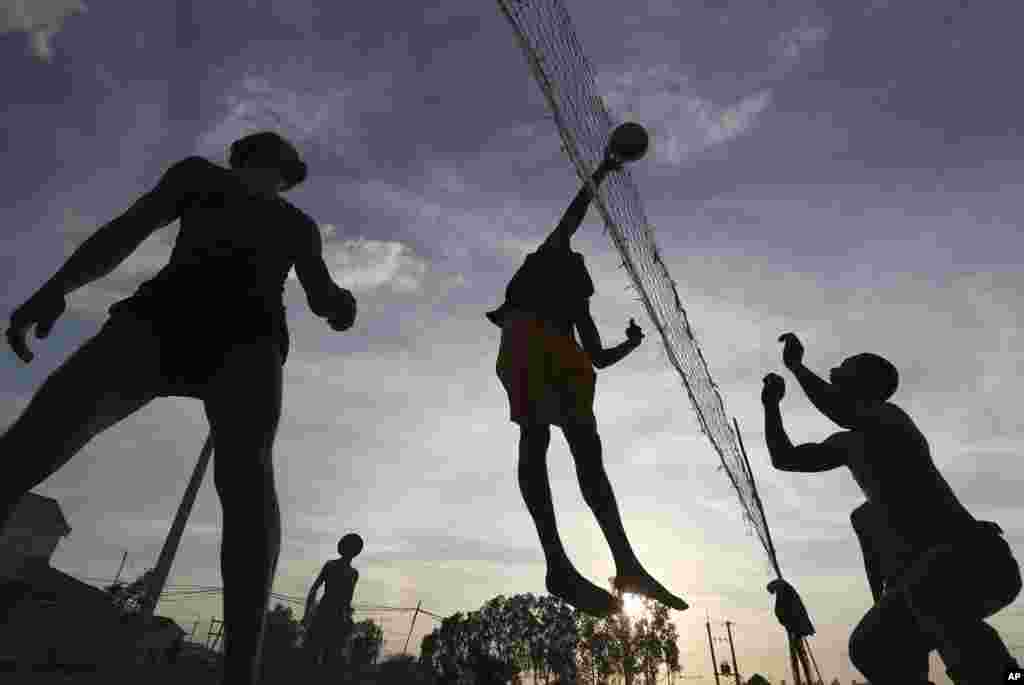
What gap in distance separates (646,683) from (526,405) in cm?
7277

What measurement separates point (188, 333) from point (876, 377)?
3729 millimetres

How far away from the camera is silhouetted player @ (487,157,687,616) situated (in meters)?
3.12

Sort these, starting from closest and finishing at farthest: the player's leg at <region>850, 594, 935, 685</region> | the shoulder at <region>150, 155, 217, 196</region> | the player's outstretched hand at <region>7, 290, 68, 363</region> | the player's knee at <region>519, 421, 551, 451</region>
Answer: the player's outstretched hand at <region>7, 290, 68, 363</region>
the shoulder at <region>150, 155, 217, 196</region>
the player's leg at <region>850, 594, 935, 685</region>
the player's knee at <region>519, 421, 551, 451</region>

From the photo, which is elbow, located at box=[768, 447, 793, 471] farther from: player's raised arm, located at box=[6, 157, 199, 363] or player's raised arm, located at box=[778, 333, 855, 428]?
player's raised arm, located at box=[6, 157, 199, 363]

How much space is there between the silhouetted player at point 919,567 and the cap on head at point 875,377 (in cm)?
7

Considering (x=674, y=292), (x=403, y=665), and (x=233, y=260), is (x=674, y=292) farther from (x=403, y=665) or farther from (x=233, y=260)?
(x=403, y=665)

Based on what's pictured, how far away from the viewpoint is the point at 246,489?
1853 millimetres

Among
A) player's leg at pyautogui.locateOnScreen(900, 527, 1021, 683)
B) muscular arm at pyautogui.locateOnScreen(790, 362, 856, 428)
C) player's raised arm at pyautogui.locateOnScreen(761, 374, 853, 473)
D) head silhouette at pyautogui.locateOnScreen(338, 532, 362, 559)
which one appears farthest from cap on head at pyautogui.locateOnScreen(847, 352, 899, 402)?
head silhouette at pyautogui.locateOnScreen(338, 532, 362, 559)

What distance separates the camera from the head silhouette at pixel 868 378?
3543 millimetres

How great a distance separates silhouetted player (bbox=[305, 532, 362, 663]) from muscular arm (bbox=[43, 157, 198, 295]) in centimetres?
782

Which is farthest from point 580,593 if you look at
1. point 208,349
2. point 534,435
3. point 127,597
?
point 127,597

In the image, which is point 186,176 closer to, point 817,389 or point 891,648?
point 817,389

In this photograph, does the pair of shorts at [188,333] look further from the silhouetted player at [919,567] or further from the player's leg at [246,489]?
the silhouetted player at [919,567]

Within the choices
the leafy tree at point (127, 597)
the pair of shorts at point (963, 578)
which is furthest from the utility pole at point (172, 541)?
the pair of shorts at point (963, 578)
